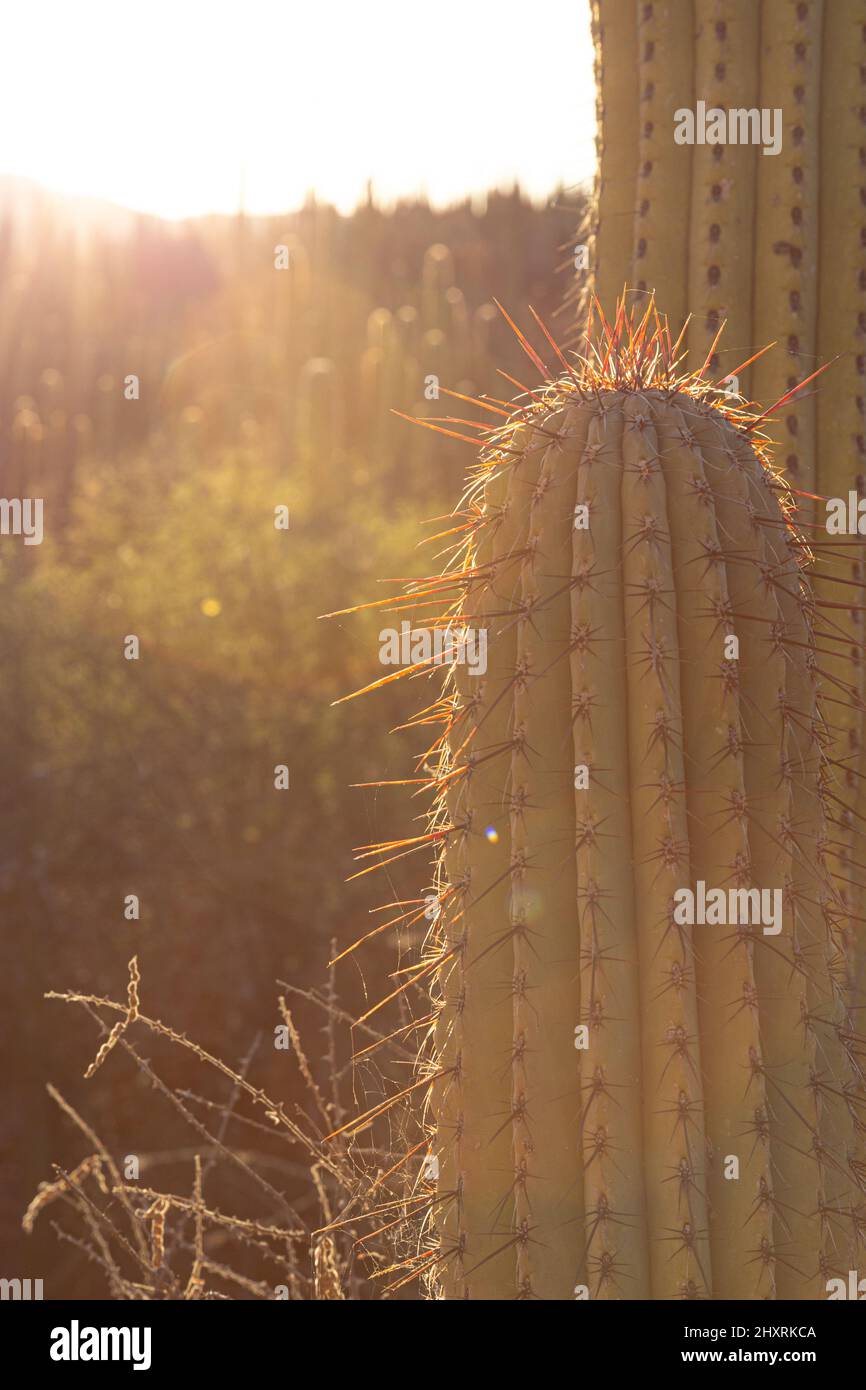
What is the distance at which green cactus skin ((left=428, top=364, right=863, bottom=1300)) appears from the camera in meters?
2.19

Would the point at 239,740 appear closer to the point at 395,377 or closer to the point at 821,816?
the point at 821,816

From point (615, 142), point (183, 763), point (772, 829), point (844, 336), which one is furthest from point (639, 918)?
point (183, 763)

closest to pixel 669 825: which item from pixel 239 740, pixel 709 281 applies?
pixel 709 281

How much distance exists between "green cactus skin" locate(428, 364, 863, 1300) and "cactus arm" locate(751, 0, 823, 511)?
45.8 inches

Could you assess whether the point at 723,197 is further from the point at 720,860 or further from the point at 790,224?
the point at 720,860

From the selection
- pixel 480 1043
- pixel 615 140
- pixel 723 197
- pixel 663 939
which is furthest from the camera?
pixel 615 140

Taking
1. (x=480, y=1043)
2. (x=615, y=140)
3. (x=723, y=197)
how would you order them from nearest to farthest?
(x=480, y=1043) < (x=723, y=197) < (x=615, y=140)

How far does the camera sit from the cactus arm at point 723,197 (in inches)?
136

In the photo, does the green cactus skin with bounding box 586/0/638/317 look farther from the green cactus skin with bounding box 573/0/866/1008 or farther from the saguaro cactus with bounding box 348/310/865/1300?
the saguaro cactus with bounding box 348/310/865/1300

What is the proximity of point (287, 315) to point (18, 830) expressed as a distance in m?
14.6

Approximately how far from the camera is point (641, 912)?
222 centimetres

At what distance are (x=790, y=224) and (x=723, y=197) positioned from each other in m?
0.19

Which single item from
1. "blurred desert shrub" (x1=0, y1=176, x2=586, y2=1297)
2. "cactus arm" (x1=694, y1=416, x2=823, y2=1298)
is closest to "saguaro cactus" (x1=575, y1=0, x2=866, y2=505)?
"cactus arm" (x1=694, y1=416, x2=823, y2=1298)

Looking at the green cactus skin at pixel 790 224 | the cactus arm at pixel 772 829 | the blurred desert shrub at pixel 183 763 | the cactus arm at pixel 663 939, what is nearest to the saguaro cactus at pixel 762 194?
the green cactus skin at pixel 790 224
